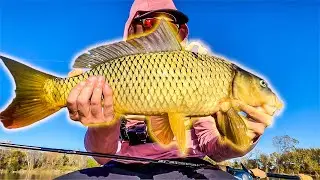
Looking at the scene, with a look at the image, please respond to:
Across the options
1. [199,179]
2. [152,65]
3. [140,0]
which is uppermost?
[140,0]

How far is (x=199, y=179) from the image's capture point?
110 centimetres

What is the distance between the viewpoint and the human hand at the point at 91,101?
0.86 m

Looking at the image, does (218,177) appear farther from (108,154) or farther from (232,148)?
(108,154)

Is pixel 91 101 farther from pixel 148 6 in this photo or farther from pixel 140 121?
pixel 148 6

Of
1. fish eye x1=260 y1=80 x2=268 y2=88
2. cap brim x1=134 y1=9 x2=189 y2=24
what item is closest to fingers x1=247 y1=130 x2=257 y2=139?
fish eye x1=260 y1=80 x2=268 y2=88

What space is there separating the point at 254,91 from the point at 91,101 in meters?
0.36

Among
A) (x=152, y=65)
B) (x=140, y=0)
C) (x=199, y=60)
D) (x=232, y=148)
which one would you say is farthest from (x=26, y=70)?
(x=140, y=0)

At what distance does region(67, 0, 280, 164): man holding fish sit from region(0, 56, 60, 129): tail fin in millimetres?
62

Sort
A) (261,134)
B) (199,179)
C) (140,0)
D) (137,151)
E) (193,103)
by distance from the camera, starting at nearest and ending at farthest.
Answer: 1. (193,103)
2. (261,134)
3. (199,179)
4. (137,151)
5. (140,0)

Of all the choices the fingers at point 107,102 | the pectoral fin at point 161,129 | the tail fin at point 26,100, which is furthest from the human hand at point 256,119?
the tail fin at point 26,100

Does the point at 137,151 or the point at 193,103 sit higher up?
the point at 193,103

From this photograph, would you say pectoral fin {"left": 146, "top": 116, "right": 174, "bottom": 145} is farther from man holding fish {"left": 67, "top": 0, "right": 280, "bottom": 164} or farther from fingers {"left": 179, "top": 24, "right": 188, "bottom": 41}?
fingers {"left": 179, "top": 24, "right": 188, "bottom": 41}

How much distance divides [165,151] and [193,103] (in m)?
0.37

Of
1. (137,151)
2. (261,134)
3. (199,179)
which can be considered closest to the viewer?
(261,134)
